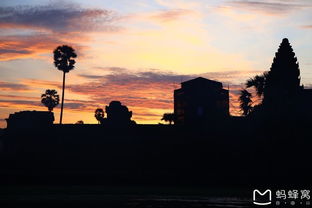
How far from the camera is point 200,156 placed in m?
43.4

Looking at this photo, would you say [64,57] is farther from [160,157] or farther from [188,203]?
[188,203]

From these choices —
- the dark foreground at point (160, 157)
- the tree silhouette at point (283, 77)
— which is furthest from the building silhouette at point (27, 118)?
the tree silhouette at point (283, 77)

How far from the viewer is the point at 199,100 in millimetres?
74875

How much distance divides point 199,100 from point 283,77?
80.3 feet

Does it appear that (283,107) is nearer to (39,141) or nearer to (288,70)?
(288,70)

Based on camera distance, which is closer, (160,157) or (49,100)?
(160,157)

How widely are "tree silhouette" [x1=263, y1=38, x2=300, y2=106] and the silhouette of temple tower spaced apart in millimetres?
19342

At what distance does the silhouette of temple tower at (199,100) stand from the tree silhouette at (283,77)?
63.5ft

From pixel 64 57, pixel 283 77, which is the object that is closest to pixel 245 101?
pixel 283 77

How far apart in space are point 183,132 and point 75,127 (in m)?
11.8

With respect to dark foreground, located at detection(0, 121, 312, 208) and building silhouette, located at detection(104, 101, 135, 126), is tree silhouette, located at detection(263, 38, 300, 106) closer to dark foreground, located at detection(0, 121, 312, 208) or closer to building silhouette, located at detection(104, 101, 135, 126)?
dark foreground, located at detection(0, 121, 312, 208)

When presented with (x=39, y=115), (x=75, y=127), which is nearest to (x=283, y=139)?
(x=75, y=127)

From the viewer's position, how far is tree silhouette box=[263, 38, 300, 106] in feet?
161

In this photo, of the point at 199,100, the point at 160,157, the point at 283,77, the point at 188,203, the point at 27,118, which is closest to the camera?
the point at 188,203
